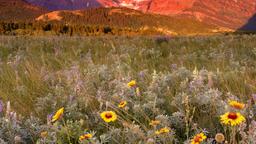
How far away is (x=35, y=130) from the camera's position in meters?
2.78

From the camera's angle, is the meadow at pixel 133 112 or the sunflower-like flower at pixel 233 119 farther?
the meadow at pixel 133 112

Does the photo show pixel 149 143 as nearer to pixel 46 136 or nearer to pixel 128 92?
pixel 46 136

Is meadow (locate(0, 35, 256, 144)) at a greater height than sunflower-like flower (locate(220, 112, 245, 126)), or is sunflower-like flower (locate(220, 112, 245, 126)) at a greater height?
sunflower-like flower (locate(220, 112, 245, 126))

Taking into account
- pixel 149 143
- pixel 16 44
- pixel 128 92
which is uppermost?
pixel 149 143

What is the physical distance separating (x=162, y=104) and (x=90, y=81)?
4.90ft

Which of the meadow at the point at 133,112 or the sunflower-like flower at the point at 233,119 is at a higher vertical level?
the sunflower-like flower at the point at 233,119

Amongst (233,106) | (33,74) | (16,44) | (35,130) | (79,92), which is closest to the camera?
(233,106)

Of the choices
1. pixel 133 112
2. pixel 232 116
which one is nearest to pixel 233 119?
pixel 232 116

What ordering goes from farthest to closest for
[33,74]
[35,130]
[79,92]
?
[33,74] < [79,92] < [35,130]

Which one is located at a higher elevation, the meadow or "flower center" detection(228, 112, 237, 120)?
"flower center" detection(228, 112, 237, 120)

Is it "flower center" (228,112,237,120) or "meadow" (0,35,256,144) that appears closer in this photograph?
"flower center" (228,112,237,120)

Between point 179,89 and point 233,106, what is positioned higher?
point 233,106

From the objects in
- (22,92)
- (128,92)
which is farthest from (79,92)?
(22,92)

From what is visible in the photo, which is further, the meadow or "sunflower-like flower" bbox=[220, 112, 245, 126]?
the meadow
